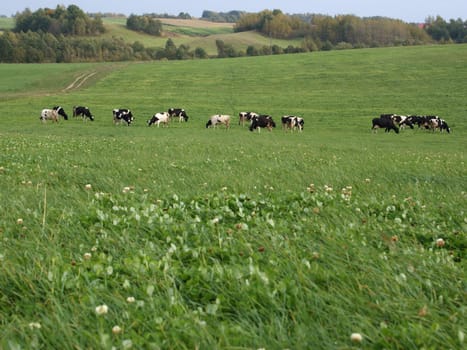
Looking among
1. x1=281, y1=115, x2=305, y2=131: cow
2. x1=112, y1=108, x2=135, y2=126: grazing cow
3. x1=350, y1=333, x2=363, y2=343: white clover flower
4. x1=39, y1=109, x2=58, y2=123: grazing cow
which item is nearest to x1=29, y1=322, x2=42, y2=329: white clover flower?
x1=350, y1=333, x2=363, y2=343: white clover flower

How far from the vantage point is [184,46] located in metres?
114

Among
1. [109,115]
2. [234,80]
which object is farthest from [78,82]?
[109,115]

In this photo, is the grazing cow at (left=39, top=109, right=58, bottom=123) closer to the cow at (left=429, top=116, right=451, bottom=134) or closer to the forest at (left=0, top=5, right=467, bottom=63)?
the cow at (left=429, top=116, right=451, bottom=134)

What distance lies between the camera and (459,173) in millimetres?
13219

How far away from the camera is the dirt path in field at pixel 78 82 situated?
65850mm

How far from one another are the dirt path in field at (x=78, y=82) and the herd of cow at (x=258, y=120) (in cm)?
2156

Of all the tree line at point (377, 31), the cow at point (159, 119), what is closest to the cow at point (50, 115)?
the cow at point (159, 119)

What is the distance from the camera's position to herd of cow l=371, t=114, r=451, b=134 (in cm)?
3881

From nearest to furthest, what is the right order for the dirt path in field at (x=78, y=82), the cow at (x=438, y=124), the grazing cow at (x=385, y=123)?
the grazing cow at (x=385, y=123) < the cow at (x=438, y=124) < the dirt path in field at (x=78, y=82)

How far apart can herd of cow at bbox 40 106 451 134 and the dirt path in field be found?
849 inches

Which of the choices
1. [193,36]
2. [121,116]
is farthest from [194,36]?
[121,116]

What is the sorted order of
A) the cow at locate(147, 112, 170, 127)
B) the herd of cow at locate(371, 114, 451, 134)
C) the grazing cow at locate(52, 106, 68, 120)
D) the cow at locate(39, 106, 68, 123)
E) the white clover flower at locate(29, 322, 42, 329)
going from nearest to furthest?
the white clover flower at locate(29, 322, 42, 329)
the herd of cow at locate(371, 114, 451, 134)
the cow at locate(147, 112, 170, 127)
the cow at locate(39, 106, 68, 123)
the grazing cow at locate(52, 106, 68, 120)

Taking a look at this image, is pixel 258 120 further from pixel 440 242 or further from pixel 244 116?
pixel 440 242

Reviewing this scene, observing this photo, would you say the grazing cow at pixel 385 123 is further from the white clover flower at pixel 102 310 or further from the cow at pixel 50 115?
the white clover flower at pixel 102 310
